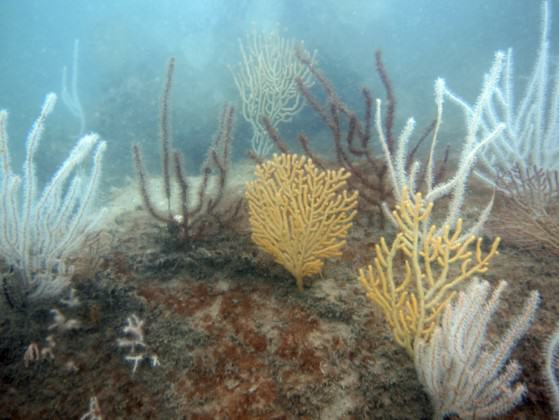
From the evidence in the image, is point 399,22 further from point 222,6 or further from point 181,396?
point 181,396

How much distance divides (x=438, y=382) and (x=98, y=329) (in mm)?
2440

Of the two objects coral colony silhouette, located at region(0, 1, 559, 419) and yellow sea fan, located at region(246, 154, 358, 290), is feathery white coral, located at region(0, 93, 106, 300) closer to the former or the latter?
coral colony silhouette, located at region(0, 1, 559, 419)

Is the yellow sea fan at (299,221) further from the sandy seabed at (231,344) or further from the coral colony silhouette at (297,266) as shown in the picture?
the sandy seabed at (231,344)

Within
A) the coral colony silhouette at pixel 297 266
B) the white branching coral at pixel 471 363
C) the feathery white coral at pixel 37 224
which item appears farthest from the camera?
the feathery white coral at pixel 37 224

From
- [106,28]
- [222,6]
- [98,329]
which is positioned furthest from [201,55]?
[98,329]

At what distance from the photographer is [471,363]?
1821 millimetres

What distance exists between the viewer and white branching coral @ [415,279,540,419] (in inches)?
67.9

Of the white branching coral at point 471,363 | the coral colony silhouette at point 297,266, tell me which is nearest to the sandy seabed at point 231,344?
the coral colony silhouette at point 297,266

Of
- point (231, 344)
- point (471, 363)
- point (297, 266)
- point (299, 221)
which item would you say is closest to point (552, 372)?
point (471, 363)

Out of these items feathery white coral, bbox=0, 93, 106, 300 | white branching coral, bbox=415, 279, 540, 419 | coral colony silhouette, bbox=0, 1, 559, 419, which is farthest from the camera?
feathery white coral, bbox=0, 93, 106, 300

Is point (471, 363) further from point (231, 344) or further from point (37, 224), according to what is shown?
point (37, 224)

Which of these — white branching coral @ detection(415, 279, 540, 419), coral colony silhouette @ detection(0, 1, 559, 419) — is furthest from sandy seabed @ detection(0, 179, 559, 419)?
white branching coral @ detection(415, 279, 540, 419)

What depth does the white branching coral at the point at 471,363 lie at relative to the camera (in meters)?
1.72

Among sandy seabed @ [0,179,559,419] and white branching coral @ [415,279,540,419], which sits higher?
white branching coral @ [415,279,540,419]
